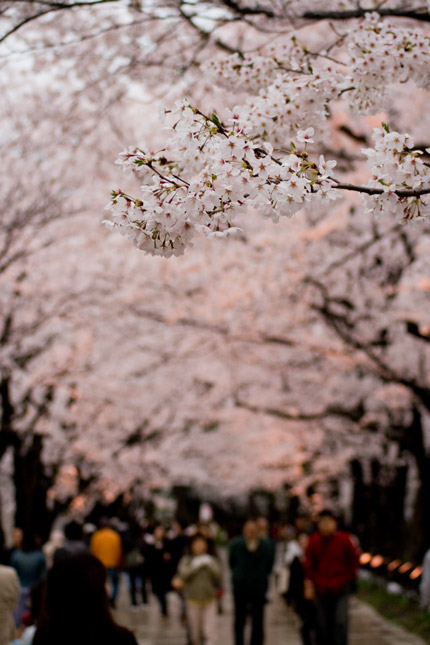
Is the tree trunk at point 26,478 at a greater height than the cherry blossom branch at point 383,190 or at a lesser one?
lesser

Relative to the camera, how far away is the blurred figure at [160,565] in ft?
49.5

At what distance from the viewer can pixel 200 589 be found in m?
9.77

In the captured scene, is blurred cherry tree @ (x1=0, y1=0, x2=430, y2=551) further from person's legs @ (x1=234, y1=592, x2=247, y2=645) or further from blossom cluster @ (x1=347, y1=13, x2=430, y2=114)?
person's legs @ (x1=234, y1=592, x2=247, y2=645)

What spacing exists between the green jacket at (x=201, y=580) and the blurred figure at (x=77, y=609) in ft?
22.9

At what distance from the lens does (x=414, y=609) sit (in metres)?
13.6

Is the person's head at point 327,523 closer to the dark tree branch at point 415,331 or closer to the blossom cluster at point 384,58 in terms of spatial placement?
the dark tree branch at point 415,331

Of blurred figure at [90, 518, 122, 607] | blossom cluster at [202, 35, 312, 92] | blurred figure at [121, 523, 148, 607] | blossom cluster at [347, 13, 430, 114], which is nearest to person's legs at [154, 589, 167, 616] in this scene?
blurred figure at [90, 518, 122, 607]

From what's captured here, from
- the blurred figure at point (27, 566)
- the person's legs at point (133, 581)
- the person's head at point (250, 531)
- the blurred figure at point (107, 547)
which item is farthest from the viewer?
the person's legs at point (133, 581)

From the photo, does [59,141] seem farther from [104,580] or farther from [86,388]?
[86,388]

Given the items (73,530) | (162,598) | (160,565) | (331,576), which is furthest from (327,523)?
(162,598)

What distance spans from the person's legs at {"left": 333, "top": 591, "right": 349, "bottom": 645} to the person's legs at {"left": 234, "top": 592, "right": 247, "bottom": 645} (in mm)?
1283

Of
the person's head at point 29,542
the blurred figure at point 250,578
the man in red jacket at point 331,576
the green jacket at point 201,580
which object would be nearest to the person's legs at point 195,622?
the green jacket at point 201,580

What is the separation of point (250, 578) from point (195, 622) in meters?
1.28

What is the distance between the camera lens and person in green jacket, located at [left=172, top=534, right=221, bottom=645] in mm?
9766
